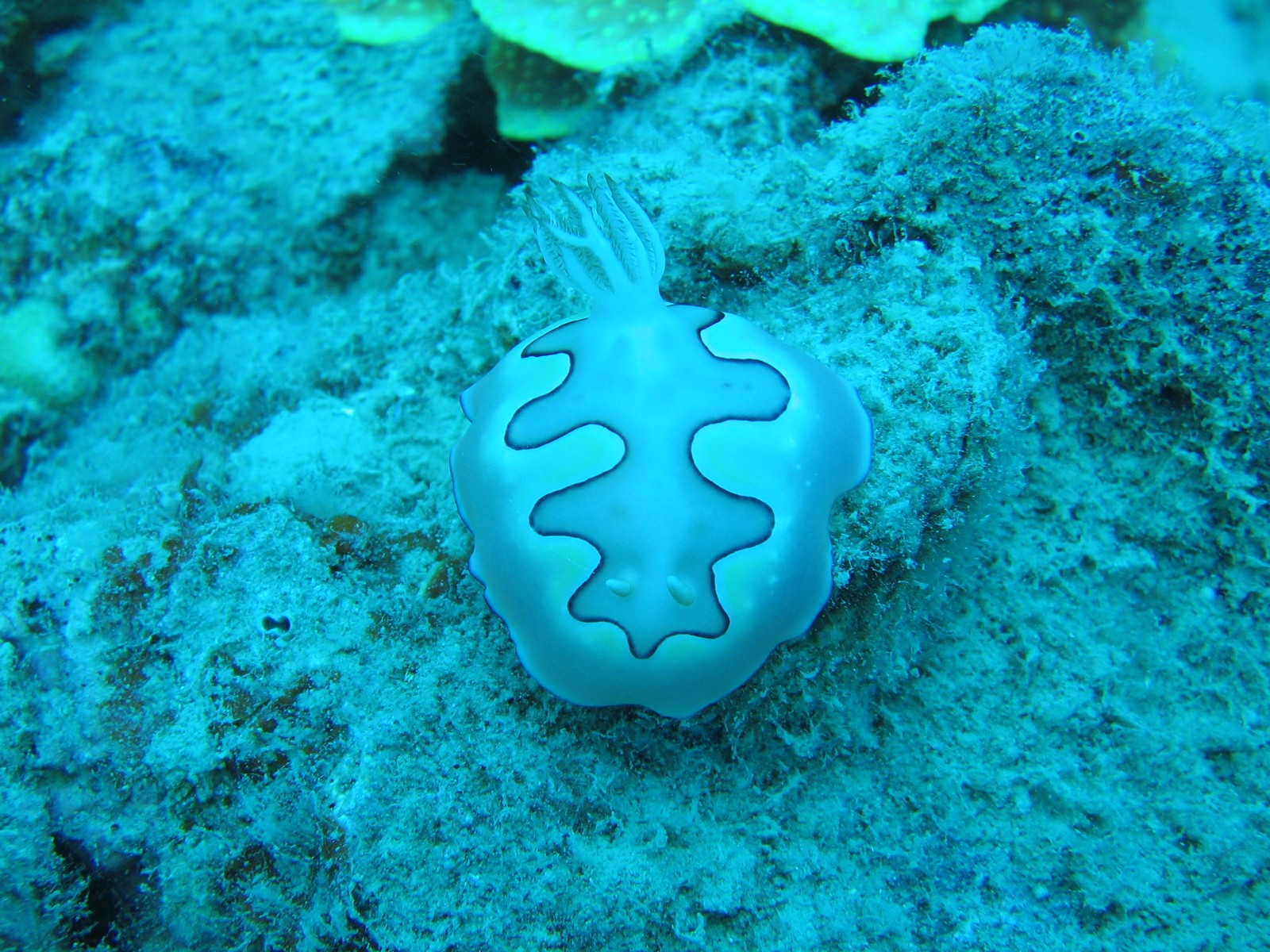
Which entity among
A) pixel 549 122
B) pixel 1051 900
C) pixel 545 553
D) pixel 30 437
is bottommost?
pixel 30 437

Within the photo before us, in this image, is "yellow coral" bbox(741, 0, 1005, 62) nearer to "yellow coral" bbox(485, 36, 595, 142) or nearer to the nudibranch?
"yellow coral" bbox(485, 36, 595, 142)

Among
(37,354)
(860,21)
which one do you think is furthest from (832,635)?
(37,354)

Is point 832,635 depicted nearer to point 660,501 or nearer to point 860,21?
point 660,501

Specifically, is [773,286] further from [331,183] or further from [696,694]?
[331,183]

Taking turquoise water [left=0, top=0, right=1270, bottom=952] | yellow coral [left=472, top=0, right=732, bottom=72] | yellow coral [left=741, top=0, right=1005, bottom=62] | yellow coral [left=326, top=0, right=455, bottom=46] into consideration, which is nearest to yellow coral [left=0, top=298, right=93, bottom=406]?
turquoise water [left=0, top=0, right=1270, bottom=952]

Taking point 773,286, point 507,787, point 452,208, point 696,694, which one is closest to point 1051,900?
point 696,694

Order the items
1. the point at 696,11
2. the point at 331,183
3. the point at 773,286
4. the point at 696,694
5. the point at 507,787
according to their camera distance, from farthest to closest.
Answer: the point at 331,183, the point at 696,11, the point at 773,286, the point at 507,787, the point at 696,694
